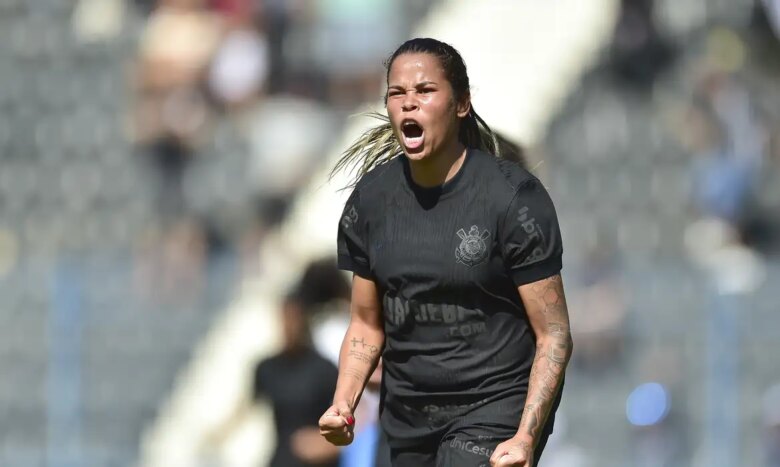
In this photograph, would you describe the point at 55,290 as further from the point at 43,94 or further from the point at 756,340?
the point at 756,340

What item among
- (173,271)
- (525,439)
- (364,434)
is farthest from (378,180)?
(173,271)

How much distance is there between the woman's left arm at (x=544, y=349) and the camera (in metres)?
4.16

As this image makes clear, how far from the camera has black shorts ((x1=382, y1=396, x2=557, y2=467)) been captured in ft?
14.0

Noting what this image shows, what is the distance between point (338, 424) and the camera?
166 inches

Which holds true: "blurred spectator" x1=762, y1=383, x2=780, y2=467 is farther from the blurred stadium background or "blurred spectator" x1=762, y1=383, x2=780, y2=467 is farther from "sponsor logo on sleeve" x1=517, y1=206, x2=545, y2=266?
"sponsor logo on sleeve" x1=517, y1=206, x2=545, y2=266

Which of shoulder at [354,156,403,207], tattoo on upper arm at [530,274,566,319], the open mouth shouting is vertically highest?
the open mouth shouting

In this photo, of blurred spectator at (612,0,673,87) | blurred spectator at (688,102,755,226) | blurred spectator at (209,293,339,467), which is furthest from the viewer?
blurred spectator at (612,0,673,87)

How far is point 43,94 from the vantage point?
509 inches

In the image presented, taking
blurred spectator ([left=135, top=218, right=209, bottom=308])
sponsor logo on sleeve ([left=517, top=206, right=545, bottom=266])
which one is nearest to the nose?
sponsor logo on sleeve ([left=517, top=206, right=545, bottom=266])

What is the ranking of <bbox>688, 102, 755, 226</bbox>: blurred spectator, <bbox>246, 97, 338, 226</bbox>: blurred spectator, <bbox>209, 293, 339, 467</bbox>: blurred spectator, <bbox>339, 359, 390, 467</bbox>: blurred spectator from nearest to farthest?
1. <bbox>339, 359, 390, 467</bbox>: blurred spectator
2. <bbox>209, 293, 339, 467</bbox>: blurred spectator
3. <bbox>688, 102, 755, 226</bbox>: blurred spectator
4. <bbox>246, 97, 338, 226</bbox>: blurred spectator

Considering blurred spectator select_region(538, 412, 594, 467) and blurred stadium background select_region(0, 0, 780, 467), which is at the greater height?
blurred stadium background select_region(0, 0, 780, 467)

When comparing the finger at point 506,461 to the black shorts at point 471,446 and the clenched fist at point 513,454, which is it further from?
the black shorts at point 471,446

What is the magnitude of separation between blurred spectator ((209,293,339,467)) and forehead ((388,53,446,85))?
297 cm

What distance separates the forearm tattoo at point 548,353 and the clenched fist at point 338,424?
0.48m
